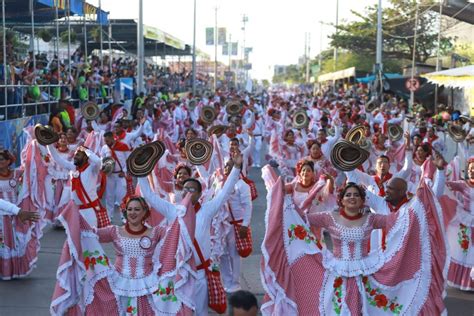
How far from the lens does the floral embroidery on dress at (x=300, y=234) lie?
725 centimetres

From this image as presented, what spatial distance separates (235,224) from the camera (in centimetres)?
939

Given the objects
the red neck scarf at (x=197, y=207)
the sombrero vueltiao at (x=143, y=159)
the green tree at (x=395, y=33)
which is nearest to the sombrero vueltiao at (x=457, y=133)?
the red neck scarf at (x=197, y=207)

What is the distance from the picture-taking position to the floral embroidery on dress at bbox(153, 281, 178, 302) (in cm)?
665

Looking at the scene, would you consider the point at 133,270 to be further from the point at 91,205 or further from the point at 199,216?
the point at 91,205

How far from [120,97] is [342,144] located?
22202mm

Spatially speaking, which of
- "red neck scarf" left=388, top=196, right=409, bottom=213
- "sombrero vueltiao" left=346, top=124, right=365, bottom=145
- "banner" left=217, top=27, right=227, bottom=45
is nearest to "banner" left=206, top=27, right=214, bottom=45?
"banner" left=217, top=27, right=227, bottom=45

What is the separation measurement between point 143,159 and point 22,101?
13326mm

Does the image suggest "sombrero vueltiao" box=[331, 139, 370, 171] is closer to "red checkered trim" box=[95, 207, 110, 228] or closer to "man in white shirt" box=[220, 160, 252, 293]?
"man in white shirt" box=[220, 160, 252, 293]

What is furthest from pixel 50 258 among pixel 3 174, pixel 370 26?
pixel 370 26

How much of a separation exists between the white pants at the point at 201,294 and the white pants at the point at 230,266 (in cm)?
230

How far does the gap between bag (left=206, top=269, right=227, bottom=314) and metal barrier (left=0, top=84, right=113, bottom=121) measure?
11.6 m

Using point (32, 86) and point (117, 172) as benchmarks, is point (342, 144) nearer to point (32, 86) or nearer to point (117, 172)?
point (117, 172)

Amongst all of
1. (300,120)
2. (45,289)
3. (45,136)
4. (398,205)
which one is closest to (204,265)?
(398,205)

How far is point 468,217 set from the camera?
9.74m
